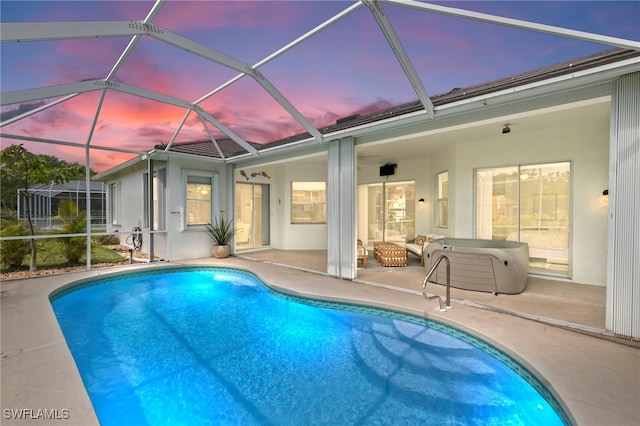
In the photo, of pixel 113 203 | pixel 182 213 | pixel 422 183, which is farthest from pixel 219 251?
pixel 113 203

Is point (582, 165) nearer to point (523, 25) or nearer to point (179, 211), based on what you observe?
point (523, 25)

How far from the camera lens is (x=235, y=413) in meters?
2.65

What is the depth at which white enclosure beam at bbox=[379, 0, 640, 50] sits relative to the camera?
9.88 feet

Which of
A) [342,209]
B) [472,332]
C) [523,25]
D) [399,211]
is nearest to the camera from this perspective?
[523,25]

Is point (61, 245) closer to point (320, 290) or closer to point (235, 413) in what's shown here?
point (320, 290)

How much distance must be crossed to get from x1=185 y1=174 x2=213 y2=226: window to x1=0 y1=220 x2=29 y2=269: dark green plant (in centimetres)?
374

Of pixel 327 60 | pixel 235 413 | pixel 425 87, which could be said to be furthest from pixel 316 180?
pixel 235 413

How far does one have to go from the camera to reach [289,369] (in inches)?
131

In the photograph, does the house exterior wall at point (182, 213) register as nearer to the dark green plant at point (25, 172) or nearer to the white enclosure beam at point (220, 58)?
the dark green plant at point (25, 172)

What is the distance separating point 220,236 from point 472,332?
25.8 feet

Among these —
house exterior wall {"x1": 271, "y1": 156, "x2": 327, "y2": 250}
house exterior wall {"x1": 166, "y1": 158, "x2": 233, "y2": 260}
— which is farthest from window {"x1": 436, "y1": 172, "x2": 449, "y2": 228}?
house exterior wall {"x1": 166, "y1": 158, "x2": 233, "y2": 260}

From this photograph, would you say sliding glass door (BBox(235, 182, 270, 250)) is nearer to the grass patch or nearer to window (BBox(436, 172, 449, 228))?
the grass patch

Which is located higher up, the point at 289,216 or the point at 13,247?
the point at 289,216

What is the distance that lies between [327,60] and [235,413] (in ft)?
18.2
